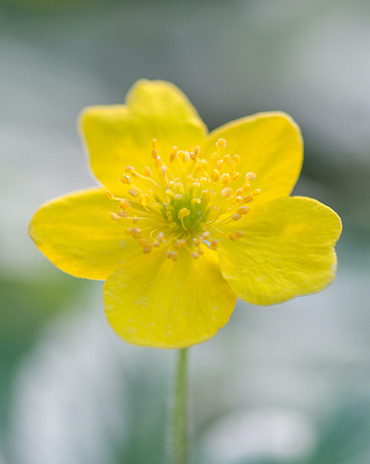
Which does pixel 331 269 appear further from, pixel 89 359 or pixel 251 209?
pixel 89 359

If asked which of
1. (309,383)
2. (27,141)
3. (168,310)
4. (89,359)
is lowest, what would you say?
(309,383)

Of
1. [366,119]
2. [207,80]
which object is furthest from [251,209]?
[207,80]

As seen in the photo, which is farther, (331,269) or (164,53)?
(164,53)

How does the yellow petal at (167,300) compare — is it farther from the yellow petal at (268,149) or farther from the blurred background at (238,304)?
the blurred background at (238,304)

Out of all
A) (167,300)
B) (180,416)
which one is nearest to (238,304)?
(180,416)

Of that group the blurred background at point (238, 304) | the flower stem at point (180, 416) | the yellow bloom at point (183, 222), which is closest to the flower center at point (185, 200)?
the yellow bloom at point (183, 222)

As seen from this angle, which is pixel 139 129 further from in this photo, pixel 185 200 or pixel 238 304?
pixel 238 304

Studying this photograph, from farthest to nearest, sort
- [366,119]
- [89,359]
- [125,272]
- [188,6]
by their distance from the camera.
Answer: [188,6]
[366,119]
[89,359]
[125,272]
